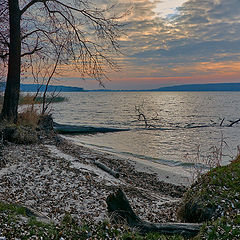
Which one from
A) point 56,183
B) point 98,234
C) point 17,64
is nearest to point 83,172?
point 56,183

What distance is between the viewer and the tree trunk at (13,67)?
12180 millimetres

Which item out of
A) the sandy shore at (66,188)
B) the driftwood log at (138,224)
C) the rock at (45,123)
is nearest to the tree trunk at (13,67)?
the sandy shore at (66,188)

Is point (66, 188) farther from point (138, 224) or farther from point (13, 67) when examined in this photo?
point (13, 67)

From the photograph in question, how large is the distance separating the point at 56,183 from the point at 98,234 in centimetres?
328

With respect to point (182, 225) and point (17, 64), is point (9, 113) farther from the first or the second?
point (182, 225)

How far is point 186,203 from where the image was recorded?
17.6 ft

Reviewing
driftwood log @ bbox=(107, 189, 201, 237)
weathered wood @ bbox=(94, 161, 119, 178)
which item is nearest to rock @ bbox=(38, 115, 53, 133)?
weathered wood @ bbox=(94, 161, 119, 178)

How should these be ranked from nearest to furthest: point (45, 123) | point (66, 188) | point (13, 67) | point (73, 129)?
point (66, 188) < point (13, 67) < point (45, 123) < point (73, 129)

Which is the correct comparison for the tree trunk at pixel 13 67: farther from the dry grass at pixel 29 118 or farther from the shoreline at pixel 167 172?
the shoreline at pixel 167 172

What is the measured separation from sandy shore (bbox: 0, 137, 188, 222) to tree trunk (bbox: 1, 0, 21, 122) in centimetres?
256

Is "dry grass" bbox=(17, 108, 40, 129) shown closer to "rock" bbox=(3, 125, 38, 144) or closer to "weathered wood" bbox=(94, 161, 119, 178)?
"rock" bbox=(3, 125, 38, 144)

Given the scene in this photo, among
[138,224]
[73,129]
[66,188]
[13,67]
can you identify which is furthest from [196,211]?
[73,129]

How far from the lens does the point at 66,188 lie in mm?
6582

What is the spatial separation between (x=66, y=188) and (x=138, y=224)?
8.97 ft
